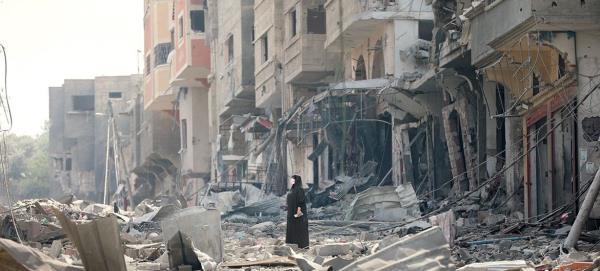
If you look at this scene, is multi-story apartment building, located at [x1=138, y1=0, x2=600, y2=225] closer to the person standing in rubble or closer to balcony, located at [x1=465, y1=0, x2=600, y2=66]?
balcony, located at [x1=465, y1=0, x2=600, y2=66]

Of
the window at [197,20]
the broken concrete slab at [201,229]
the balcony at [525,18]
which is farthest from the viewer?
the window at [197,20]

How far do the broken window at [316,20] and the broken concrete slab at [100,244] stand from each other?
90.0 feet

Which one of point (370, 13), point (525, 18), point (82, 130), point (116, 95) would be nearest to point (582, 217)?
point (525, 18)

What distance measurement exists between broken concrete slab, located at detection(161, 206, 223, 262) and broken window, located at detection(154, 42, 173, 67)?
41.1 m

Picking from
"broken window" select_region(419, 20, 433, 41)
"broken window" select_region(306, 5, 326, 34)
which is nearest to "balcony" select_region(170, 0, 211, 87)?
"broken window" select_region(306, 5, 326, 34)

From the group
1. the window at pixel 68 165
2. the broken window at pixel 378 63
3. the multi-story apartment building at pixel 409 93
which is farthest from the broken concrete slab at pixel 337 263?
the window at pixel 68 165

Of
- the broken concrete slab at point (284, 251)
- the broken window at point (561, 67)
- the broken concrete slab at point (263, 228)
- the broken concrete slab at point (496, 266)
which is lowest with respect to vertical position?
the broken concrete slab at point (263, 228)

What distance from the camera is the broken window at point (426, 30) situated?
34.0 meters

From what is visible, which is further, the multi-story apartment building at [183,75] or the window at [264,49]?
the multi-story apartment building at [183,75]

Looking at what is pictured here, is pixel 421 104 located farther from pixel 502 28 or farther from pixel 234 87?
pixel 234 87

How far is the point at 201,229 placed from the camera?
17.6 meters

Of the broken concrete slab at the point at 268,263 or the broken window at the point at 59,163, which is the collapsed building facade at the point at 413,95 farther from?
the broken window at the point at 59,163

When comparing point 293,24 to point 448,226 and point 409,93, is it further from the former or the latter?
point 448,226

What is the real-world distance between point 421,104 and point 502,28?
9996mm
